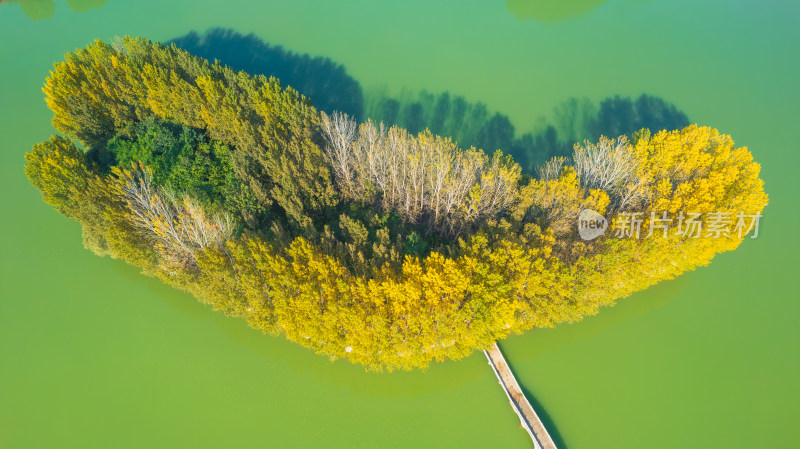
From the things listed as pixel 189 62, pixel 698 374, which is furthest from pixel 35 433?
pixel 698 374

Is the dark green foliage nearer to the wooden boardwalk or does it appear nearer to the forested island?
the forested island

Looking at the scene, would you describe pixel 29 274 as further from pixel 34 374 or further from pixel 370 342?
pixel 370 342

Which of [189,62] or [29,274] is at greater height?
[189,62]

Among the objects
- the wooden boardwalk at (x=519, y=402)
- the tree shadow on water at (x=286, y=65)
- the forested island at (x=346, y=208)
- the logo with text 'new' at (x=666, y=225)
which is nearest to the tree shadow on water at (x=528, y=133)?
the tree shadow on water at (x=286, y=65)

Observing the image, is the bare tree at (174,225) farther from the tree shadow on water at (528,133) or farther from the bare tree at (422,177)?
the tree shadow on water at (528,133)

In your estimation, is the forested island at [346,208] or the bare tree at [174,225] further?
the bare tree at [174,225]

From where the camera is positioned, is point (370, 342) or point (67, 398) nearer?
point (370, 342)
